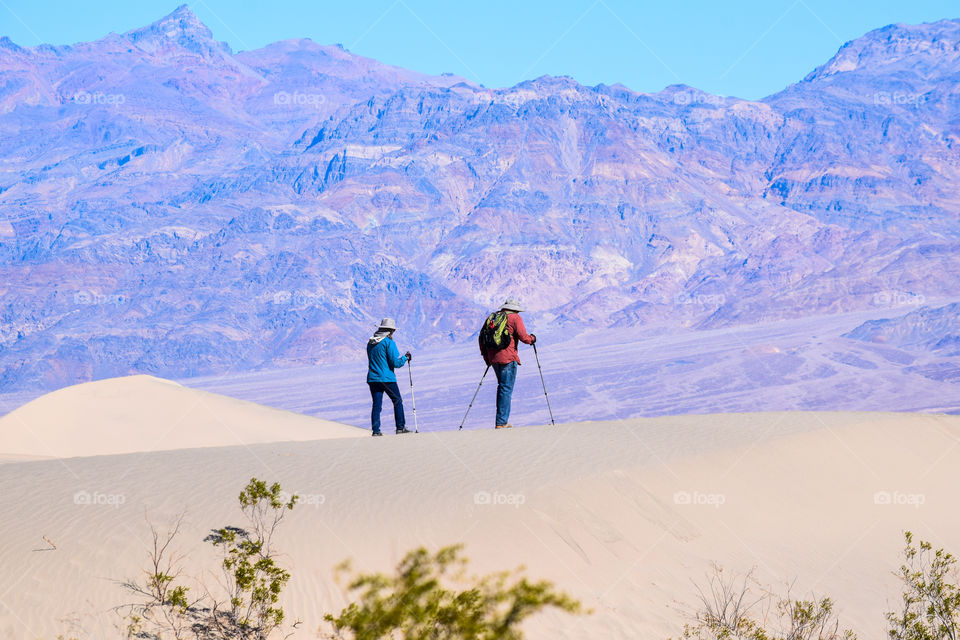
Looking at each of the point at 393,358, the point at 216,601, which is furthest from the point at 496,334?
the point at 216,601

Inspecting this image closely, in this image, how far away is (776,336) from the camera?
138875 mm

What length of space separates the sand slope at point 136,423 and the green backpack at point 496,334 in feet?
15.4

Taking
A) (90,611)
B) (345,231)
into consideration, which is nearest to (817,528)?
(90,611)

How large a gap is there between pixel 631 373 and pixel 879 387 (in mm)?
29175

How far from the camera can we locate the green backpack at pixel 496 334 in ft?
38.7

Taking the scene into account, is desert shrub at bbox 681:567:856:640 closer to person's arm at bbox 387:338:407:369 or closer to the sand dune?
the sand dune

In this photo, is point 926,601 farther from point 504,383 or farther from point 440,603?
point 504,383

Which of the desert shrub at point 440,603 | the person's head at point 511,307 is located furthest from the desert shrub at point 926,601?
the person's head at point 511,307

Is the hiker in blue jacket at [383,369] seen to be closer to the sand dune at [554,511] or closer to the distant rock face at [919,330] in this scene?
the sand dune at [554,511]

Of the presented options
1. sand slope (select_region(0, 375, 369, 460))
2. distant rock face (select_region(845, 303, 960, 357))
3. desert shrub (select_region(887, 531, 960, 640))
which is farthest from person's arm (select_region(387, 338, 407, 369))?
distant rock face (select_region(845, 303, 960, 357))

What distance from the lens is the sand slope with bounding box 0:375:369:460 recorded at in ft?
52.2

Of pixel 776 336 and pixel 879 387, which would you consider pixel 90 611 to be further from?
pixel 776 336

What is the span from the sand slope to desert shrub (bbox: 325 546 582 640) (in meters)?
9.22

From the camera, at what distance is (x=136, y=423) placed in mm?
Result: 17188
